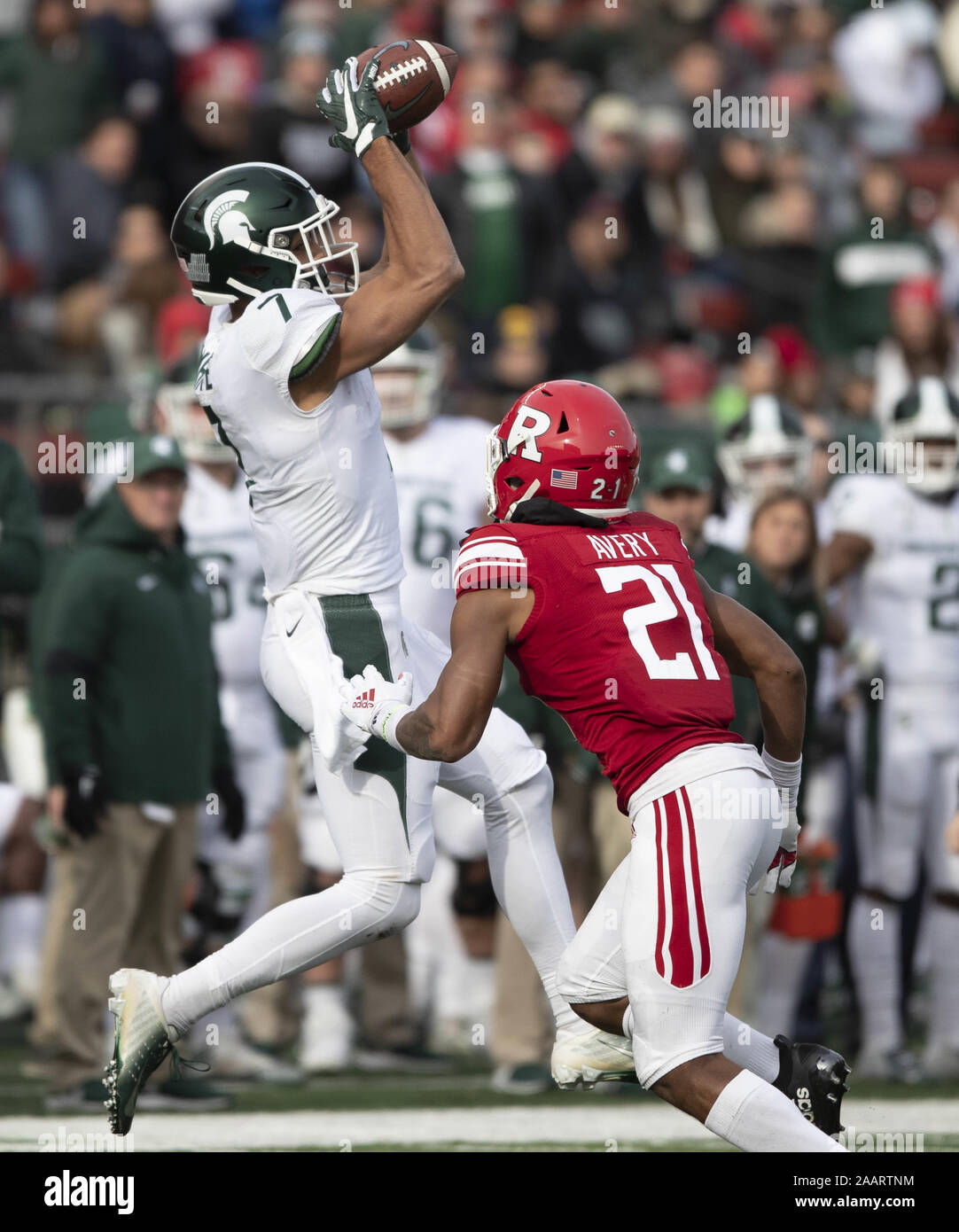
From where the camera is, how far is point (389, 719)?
4.77m

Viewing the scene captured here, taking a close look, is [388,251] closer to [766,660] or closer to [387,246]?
[387,246]

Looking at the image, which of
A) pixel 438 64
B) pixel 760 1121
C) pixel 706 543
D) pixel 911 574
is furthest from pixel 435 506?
pixel 760 1121

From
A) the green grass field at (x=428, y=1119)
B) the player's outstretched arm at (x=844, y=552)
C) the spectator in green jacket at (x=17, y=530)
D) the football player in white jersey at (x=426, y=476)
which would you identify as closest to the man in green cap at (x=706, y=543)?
the player's outstretched arm at (x=844, y=552)

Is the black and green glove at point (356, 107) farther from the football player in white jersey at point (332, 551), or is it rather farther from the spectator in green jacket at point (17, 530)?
the spectator in green jacket at point (17, 530)

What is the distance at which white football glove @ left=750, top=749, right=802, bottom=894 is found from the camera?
4.98 metres

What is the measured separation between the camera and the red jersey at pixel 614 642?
4.57 metres

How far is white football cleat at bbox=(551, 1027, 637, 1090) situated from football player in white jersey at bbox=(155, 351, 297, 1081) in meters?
2.71

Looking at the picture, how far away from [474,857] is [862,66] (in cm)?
767

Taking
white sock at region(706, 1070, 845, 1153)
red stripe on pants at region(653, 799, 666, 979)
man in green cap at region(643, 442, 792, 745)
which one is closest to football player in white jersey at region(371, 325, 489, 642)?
man in green cap at region(643, 442, 792, 745)

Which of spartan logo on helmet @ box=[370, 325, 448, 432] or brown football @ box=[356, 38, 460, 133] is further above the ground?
brown football @ box=[356, 38, 460, 133]

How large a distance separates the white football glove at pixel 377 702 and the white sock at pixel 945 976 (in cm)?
334

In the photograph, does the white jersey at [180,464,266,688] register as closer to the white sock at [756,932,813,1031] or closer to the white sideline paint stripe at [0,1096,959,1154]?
the white sideline paint stripe at [0,1096,959,1154]
